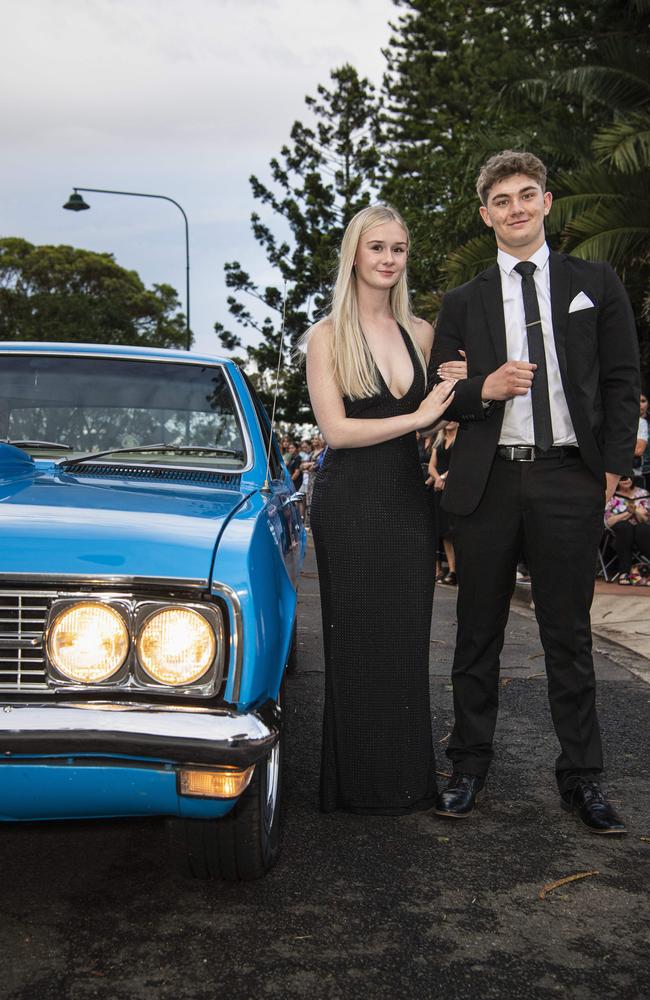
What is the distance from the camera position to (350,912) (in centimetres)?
271

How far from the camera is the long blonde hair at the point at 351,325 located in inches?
133

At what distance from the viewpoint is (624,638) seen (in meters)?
7.30

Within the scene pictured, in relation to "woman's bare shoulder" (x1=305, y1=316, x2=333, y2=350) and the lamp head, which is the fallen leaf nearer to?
"woman's bare shoulder" (x1=305, y1=316, x2=333, y2=350)

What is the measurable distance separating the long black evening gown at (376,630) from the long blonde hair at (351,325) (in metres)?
0.06

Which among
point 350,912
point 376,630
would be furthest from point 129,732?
point 376,630

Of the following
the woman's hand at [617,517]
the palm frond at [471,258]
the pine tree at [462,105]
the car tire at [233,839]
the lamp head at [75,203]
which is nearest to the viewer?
the car tire at [233,839]

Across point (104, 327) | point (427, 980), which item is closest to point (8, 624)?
point (427, 980)

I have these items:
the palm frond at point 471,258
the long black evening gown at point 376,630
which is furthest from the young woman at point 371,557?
the palm frond at point 471,258

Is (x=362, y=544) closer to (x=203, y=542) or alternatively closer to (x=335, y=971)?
(x=203, y=542)

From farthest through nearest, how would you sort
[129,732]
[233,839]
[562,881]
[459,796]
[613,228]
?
[613,228] → [459,796] → [562,881] → [233,839] → [129,732]

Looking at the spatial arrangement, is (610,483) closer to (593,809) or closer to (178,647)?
(593,809)

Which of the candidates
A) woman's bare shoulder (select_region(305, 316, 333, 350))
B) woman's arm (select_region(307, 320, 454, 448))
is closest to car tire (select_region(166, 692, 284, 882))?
woman's arm (select_region(307, 320, 454, 448))

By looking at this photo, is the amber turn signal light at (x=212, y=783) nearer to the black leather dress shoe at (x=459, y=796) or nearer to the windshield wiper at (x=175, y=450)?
the black leather dress shoe at (x=459, y=796)

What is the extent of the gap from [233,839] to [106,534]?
0.88 m
